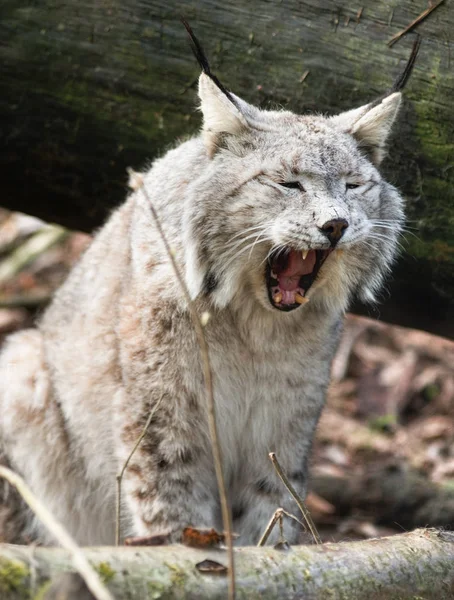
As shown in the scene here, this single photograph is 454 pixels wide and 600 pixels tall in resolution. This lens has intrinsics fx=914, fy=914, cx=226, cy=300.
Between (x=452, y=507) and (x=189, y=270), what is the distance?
336 centimetres

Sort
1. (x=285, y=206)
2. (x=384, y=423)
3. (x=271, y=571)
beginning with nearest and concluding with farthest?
1. (x=271, y=571)
2. (x=285, y=206)
3. (x=384, y=423)

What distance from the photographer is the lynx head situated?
451cm

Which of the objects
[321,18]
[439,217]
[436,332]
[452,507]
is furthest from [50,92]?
[452,507]

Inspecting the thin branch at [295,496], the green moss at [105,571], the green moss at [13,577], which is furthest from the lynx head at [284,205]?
the green moss at [13,577]

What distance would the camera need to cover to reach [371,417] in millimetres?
8914

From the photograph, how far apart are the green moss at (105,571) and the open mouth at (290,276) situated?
206 centimetres

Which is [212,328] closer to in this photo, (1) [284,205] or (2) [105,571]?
(1) [284,205]

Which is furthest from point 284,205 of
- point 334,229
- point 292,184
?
point 334,229

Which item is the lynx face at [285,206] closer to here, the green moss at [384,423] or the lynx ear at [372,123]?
the lynx ear at [372,123]

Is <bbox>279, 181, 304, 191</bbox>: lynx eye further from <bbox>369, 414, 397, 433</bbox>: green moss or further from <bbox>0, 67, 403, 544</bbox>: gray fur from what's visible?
<bbox>369, 414, 397, 433</bbox>: green moss

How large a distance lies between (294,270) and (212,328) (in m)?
0.59

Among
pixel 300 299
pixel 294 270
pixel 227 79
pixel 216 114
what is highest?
pixel 227 79

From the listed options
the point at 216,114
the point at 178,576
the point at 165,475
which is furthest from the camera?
the point at 165,475

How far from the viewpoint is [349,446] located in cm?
859
